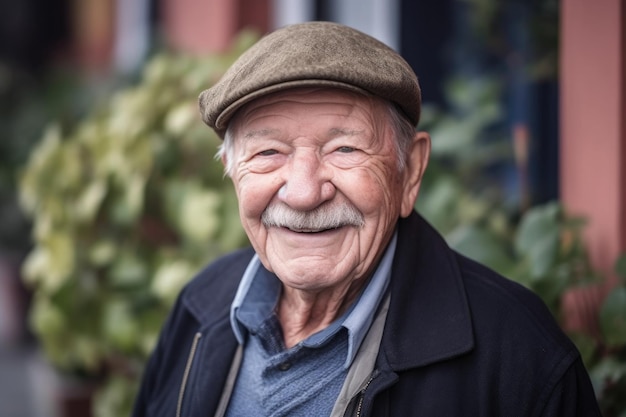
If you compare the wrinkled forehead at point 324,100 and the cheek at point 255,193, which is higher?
the wrinkled forehead at point 324,100

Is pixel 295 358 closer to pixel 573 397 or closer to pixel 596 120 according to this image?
pixel 573 397

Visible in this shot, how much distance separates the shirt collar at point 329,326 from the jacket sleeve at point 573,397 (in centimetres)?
40

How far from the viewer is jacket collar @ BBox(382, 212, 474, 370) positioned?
5.98 ft

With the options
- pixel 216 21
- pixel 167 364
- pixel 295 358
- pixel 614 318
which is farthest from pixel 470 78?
pixel 295 358

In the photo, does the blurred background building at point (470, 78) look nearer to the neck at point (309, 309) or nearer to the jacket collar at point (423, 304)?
the jacket collar at point (423, 304)

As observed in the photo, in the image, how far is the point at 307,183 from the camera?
184 centimetres

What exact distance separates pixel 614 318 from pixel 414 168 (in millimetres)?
653

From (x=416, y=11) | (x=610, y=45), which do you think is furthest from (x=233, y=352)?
(x=416, y=11)

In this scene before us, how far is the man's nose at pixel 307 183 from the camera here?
184 cm

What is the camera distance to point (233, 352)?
6.88ft

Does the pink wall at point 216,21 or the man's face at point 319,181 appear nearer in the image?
the man's face at point 319,181

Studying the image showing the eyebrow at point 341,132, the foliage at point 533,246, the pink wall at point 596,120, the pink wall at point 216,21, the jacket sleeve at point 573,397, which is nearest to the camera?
the jacket sleeve at point 573,397

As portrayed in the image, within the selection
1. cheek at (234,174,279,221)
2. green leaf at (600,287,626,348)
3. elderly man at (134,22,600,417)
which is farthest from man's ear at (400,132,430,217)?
green leaf at (600,287,626,348)

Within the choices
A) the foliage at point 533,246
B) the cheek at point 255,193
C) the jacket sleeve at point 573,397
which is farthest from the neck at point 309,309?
the foliage at point 533,246
